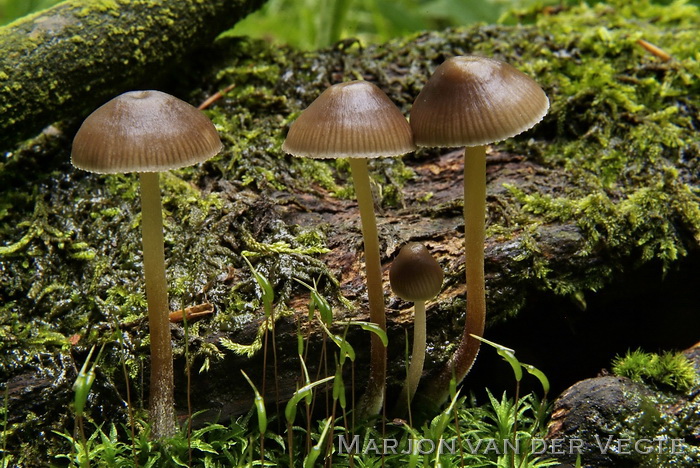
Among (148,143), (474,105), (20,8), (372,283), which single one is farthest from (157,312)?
(20,8)

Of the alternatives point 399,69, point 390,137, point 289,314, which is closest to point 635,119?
point 399,69

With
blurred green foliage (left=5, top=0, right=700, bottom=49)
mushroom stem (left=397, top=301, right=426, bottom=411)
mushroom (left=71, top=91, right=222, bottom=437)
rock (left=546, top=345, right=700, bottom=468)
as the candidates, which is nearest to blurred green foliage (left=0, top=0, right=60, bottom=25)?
blurred green foliage (left=5, top=0, right=700, bottom=49)

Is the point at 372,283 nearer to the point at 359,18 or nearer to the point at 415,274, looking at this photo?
the point at 415,274

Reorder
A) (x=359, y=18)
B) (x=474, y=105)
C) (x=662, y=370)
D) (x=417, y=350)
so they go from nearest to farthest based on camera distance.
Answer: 1. (x=474, y=105)
2. (x=417, y=350)
3. (x=662, y=370)
4. (x=359, y=18)

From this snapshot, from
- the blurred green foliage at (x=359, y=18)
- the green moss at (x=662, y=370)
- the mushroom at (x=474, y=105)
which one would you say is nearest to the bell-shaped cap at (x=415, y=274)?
the mushroom at (x=474, y=105)

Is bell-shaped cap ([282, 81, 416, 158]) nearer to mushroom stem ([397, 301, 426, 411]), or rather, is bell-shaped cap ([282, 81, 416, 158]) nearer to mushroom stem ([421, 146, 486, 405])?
mushroom stem ([421, 146, 486, 405])

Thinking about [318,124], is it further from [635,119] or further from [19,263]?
[635,119]
